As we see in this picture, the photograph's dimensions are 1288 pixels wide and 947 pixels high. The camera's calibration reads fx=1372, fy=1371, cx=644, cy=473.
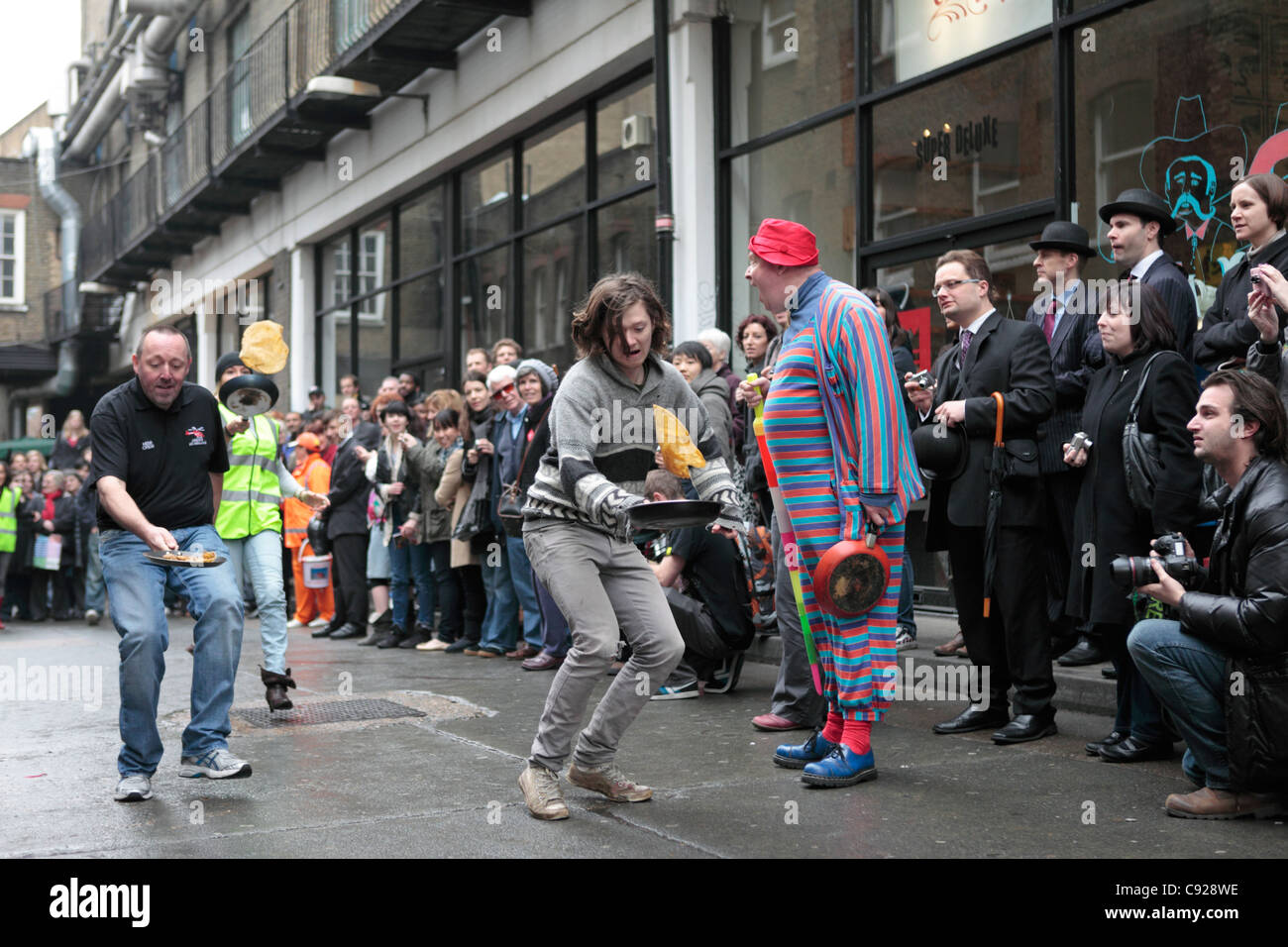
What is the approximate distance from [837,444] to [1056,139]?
4458 mm

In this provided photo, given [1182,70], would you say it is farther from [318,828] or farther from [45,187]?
[45,187]

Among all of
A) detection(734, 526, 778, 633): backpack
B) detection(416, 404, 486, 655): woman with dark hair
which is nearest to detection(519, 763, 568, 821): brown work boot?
detection(734, 526, 778, 633): backpack

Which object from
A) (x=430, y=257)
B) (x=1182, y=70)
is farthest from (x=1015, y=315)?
(x=430, y=257)

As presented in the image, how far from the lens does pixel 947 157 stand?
1002 cm

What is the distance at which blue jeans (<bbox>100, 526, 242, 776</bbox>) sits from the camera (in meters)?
5.53

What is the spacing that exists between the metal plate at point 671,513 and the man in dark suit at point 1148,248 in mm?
2724

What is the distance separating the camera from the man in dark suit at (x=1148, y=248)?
6.16 metres

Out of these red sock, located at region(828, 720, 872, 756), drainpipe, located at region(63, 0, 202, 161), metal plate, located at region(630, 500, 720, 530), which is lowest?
red sock, located at region(828, 720, 872, 756)

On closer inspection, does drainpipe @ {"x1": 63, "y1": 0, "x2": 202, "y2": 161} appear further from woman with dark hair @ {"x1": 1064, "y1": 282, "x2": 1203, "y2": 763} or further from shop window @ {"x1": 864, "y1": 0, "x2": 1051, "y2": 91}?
woman with dark hair @ {"x1": 1064, "y1": 282, "x2": 1203, "y2": 763}

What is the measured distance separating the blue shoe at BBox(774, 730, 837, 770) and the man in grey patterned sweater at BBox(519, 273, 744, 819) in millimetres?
853

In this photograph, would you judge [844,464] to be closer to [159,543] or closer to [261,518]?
[159,543]

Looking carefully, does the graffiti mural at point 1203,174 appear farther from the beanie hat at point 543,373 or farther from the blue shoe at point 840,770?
the beanie hat at point 543,373

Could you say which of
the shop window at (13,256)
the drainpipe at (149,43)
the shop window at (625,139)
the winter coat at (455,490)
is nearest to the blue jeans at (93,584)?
the winter coat at (455,490)
